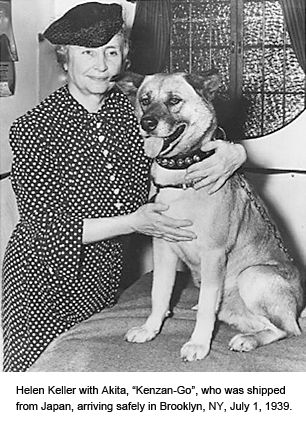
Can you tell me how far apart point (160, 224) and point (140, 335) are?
0.71 feet

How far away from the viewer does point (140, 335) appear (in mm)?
1227

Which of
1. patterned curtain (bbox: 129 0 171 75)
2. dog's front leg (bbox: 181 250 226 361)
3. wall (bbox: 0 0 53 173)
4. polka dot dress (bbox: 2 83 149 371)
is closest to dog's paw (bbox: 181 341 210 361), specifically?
dog's front leg (bbox: 181 250 226 361)

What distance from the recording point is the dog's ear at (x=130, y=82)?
1234 millimetres

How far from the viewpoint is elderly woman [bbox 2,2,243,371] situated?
1.25 m

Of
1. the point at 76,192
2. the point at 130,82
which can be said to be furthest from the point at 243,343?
the point at 130,82

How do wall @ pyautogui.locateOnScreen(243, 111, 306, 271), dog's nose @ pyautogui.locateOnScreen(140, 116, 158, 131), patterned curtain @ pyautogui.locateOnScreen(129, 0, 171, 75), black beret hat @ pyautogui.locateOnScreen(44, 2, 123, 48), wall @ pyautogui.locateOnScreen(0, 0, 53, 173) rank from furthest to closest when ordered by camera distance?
wall @ pyautogui.locateOnScreen(243, 111, 306, 271) < patterned curtain @ pyautogui.locateOnScreen(129, 0, 171, 75) < wall @ pyautogui.locateOnScreen(0, 0, 53, 173) < black beret hat @ pyautogui.locateOnScreen(44, 2, 123, 48) < dog's nose @ pyautogui.locateOnScreen(140, 116, 158, 131)

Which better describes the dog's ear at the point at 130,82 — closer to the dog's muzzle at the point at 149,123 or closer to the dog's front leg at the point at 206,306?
the dog's muzzle at the point at 149,123

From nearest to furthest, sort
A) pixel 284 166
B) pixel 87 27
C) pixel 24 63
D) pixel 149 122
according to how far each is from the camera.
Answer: pixel 149 122, pixel 87 27, pixel 24 63, pixel 284 166

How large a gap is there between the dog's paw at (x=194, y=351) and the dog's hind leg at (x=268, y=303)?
0.33 ft

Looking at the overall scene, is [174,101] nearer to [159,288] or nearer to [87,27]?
[87,27]

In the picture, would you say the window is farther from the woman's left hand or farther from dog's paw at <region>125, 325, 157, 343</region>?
dog's paw at <region>125, 325, 157, 343</region>

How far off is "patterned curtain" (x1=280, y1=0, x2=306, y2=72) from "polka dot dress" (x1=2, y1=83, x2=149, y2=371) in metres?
0.45
